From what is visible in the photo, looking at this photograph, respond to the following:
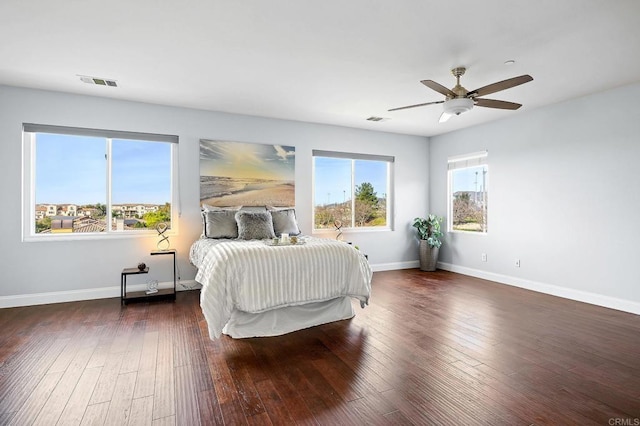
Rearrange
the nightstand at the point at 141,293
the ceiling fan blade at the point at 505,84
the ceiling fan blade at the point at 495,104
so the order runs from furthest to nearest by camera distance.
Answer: the nightstand at the point at 141,293 < the ceiling fan blade at the point at 495,104 < the ceiling fan blade at the point at 505,84

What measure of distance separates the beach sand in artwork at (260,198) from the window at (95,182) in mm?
693

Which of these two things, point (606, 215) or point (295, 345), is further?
point (606, 215)

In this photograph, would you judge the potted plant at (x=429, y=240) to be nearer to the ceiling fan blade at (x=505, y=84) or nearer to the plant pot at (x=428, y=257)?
the plant pot at (x=428, y=257)

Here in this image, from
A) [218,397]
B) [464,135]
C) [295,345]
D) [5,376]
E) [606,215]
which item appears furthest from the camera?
[464,135]

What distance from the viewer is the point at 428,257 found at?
6105 mm

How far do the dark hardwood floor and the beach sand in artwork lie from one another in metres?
1.74

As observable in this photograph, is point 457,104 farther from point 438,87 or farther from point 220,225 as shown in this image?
point 220,225

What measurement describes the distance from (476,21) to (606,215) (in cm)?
317

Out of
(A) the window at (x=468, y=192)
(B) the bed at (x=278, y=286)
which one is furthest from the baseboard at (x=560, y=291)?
(B) the bed at (x=278, y=286)

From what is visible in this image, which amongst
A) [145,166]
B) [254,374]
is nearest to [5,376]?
[254,374]

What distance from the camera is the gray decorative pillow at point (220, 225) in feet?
14.1

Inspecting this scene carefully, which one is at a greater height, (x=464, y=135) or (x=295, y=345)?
(x=464, y=135)

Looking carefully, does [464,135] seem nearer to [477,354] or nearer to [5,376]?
[477,354]

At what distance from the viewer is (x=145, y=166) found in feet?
15.1
